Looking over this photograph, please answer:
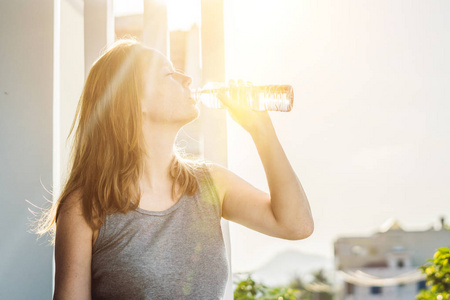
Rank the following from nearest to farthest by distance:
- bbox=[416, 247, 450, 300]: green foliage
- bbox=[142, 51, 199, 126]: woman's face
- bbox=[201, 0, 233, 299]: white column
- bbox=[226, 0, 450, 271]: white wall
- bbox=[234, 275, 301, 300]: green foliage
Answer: bbox=[142, 51, 199, 126]: woman's face < bbox=[201, 0, 233, 299]: white column < bbox=[226, 0, 450, 271]: white wall < bbox=[234, 275, 301, 300]: green foliage < bbox=[416, 247, 450, 300]: green foliage

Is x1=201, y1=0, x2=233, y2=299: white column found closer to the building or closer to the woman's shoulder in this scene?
the woman's shoulder

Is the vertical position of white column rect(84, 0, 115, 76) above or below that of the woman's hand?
above

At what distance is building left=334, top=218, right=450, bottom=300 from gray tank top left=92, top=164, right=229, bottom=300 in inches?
1567

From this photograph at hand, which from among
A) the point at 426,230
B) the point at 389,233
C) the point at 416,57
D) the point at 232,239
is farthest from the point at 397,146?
the point at 232,239

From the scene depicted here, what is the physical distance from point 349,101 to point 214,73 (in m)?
16.9

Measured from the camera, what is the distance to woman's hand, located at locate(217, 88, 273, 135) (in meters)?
1.32

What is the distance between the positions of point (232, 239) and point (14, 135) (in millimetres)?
894

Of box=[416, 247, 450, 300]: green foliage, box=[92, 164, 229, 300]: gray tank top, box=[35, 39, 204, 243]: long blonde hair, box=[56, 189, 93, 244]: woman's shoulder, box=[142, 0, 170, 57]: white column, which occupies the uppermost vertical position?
box=[142, 0, 170, 57]: white column

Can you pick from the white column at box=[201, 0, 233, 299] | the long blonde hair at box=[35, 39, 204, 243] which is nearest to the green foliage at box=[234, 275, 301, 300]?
the white column at box=[201, 0, 233, 299]

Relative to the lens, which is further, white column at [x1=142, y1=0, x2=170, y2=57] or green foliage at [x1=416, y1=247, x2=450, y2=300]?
green foliage at [x1=416, y1=247, x2=450, y2=300]

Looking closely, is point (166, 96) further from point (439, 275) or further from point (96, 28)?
point (439, 275)

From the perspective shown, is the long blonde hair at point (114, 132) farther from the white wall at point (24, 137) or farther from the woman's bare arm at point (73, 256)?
the white wall at point (24, 137)

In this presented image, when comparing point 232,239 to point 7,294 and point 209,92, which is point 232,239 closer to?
point 209,92

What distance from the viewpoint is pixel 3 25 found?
187cm
